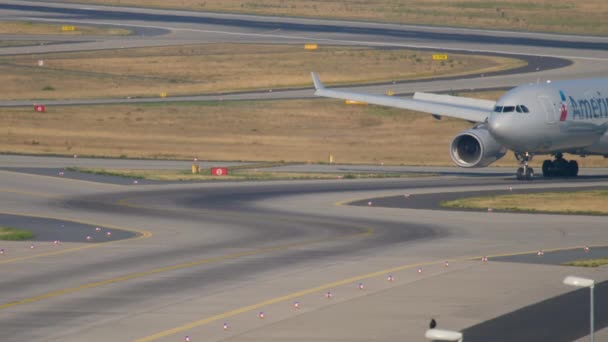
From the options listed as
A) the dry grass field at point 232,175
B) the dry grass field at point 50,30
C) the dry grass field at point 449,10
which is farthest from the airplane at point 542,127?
the dry grass field at point 50,30

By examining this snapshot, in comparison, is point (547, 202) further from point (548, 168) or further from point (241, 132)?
point (241, 132)

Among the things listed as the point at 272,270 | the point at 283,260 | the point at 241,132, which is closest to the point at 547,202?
the point at 283,260

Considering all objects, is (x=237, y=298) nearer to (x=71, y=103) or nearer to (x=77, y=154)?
(x=77, y=154)

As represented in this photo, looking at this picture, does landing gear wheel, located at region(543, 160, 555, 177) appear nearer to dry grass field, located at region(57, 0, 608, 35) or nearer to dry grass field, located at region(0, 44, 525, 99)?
dry grass field, located at region(0, 44, 525, 99)

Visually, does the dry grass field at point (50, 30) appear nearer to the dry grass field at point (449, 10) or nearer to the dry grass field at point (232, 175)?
the dry grass field at point (449, 10)

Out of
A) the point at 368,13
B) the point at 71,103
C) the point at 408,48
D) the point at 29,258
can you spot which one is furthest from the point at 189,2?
the point at 29,258
